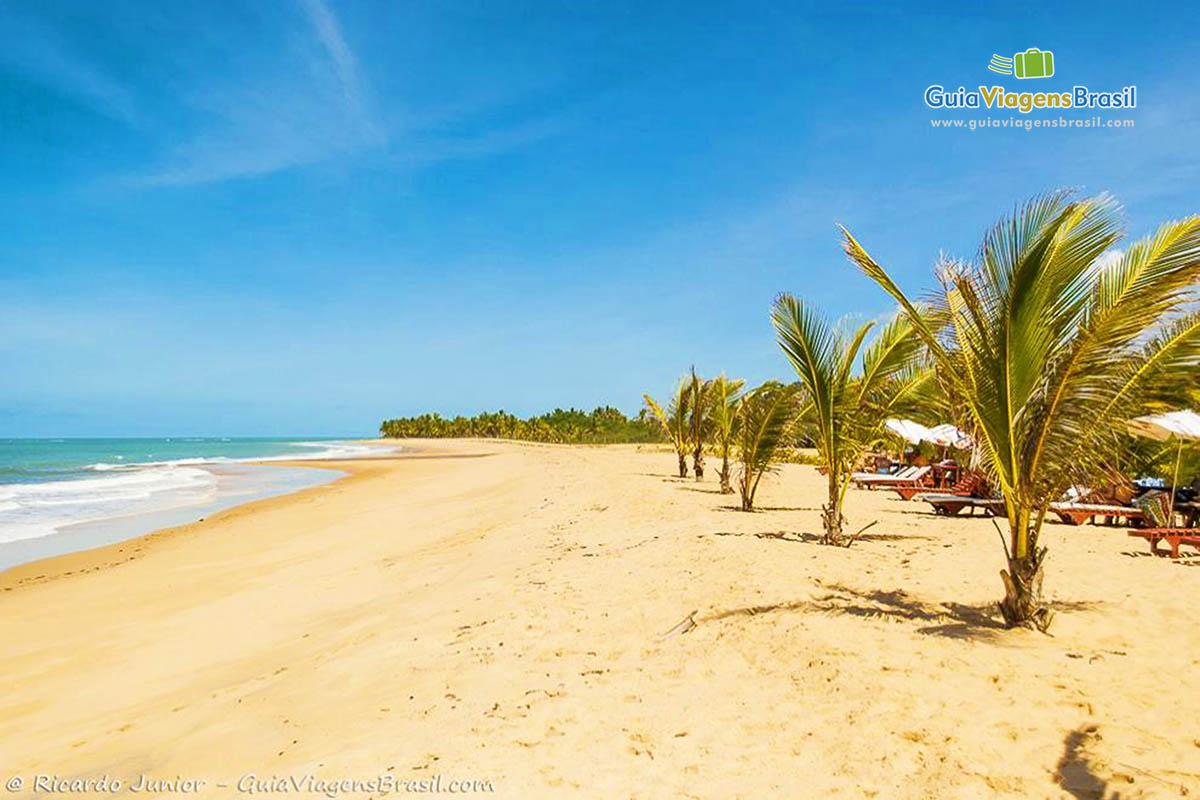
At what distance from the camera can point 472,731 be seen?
12.0 ft

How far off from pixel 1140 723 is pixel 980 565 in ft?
12.6

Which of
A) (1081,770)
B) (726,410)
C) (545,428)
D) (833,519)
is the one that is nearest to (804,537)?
(833,519)

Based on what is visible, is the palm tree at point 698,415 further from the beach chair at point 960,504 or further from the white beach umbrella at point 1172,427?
the white beach umbrella at point 1172,427

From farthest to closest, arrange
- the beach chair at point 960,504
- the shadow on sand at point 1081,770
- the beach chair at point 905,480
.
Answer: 1. the beach chair at point 905,480
2. the beach chair at point 960,504
3. the shadow on sand at point 1081,770

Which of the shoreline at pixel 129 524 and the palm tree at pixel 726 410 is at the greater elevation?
the palm tree at pixel 726 410

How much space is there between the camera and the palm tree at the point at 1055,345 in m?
4.23

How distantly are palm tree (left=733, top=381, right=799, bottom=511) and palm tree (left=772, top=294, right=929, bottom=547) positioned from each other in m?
1.26

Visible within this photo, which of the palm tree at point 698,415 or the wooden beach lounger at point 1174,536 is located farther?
the palm tree at point 698,415

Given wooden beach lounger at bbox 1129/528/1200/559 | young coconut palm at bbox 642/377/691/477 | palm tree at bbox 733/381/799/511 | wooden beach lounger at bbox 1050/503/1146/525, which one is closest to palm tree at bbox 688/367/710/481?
young coconut palm at bbox 642/377/691/477

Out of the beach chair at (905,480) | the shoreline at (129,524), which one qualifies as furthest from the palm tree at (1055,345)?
the shoreline at (129,524)

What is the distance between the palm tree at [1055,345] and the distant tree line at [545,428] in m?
24.9

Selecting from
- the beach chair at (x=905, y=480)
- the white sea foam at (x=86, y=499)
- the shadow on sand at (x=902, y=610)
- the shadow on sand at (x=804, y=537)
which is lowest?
the white sea foam at (x=86, y=499)

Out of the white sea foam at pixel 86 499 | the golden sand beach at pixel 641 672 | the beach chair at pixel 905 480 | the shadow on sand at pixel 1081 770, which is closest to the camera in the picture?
the shadow on sand at pixel 1081 770

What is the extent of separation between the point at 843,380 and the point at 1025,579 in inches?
135
